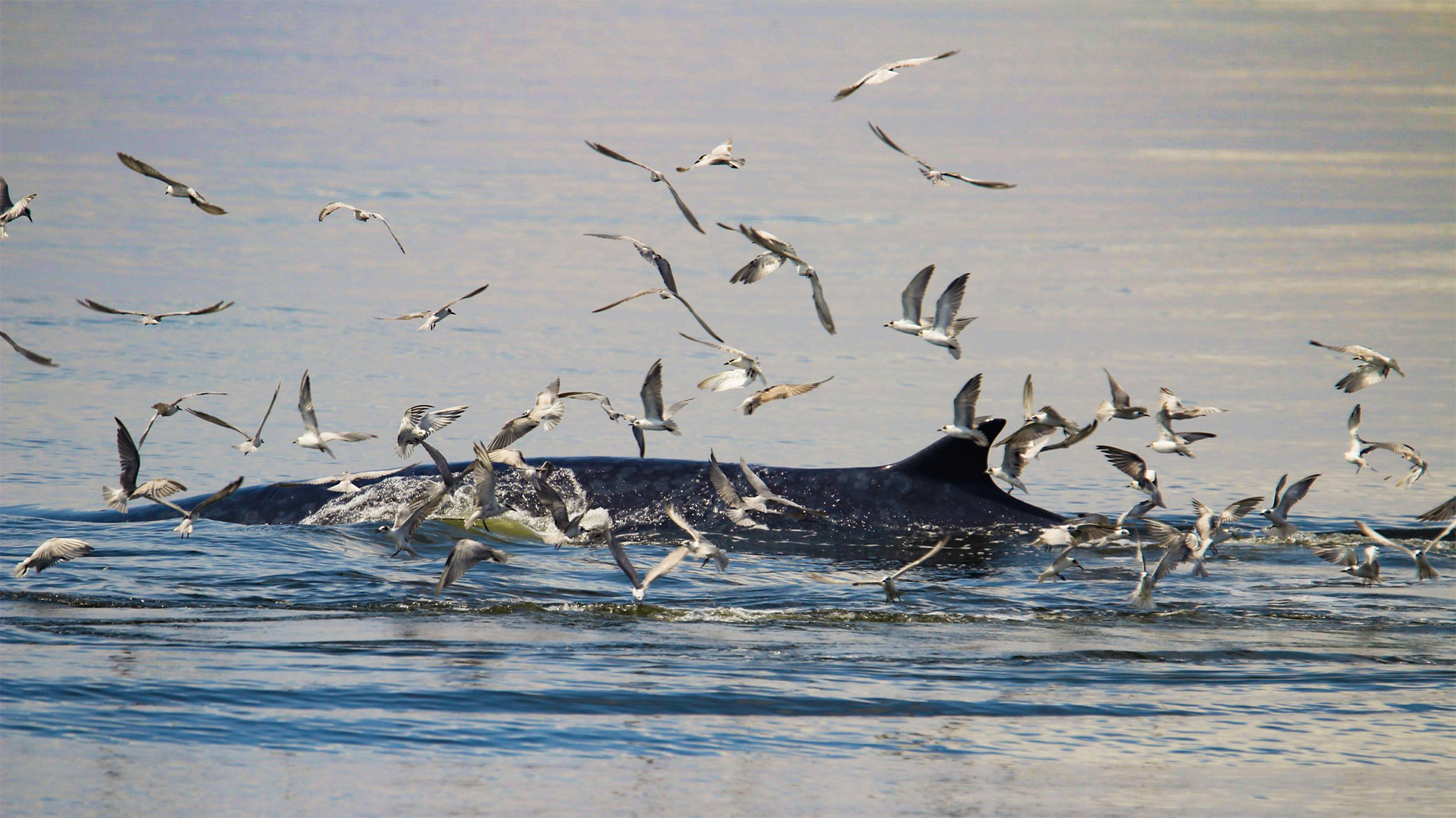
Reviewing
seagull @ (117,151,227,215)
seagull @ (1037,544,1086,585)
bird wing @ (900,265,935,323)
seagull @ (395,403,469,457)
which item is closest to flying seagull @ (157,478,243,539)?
seagull @ (395,403,469,457)

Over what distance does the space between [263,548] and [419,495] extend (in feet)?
4.12

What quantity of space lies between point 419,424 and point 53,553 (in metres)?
2.10

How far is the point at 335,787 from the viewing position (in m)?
6.43

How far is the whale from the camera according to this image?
40.6 feet

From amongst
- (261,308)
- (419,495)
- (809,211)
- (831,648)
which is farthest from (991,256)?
(831,648)

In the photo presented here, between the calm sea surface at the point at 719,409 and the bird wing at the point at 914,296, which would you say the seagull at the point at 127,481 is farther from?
the bird wing at the point at 914,296

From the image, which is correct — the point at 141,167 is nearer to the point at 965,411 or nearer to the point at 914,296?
the point at 914,296

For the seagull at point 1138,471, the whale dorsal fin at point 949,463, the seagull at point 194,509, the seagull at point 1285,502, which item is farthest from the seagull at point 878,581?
the seagull at point 194,509

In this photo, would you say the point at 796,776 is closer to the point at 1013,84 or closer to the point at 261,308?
the point at 261,308

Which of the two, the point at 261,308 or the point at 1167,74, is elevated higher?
the point at 1167,74

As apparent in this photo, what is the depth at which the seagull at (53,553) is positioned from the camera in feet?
30.3

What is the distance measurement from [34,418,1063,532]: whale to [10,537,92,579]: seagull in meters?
2.86

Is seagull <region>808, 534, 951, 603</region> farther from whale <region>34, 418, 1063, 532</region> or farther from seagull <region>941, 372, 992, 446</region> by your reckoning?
whale <region>34, 418, 1063, 532</region>

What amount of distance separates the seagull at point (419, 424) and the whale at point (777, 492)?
8.79 feet
